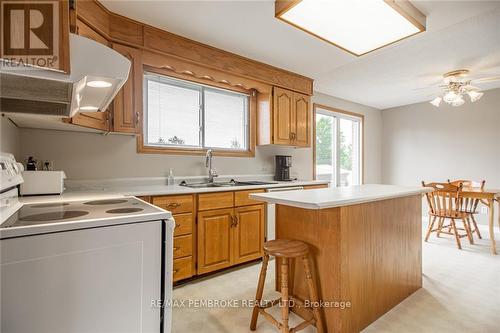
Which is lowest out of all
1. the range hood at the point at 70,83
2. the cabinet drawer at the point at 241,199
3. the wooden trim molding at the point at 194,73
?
the cabinet drawer at the point at 241,199

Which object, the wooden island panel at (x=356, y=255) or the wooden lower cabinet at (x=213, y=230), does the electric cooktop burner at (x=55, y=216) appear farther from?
the wooden island panel at (x=356, y=255)

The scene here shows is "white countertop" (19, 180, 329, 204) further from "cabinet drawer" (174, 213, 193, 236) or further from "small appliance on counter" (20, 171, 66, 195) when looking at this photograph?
"cabinet drawer" (174, 213, 193, 236)

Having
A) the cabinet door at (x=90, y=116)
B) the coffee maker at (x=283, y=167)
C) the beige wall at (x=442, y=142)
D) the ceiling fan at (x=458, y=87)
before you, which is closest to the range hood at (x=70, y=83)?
the cabinet door at (x=90, y=116)

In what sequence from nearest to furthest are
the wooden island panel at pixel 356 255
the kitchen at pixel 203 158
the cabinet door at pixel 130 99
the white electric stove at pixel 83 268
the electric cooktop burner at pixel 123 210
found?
the white electric stove at pixel 83 268
the kitchen at pixel 203 158
the electric cooktop burner at pixel 123 210
the wooden island panel at pixel 356 255
the cabinet door at pixel 130 99

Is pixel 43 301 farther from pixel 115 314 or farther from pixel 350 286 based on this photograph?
pixel 350 286

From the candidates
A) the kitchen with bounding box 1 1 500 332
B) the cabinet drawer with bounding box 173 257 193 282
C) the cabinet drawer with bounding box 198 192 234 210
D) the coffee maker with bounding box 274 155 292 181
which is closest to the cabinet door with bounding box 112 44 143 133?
the kitchen with bounding box 1 1 500 332

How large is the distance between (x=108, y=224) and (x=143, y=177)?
1695mm

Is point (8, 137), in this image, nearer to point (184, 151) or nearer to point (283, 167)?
point (184, 151)

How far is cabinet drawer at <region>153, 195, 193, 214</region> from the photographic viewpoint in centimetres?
223

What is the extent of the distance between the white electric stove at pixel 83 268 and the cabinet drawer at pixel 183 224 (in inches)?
39.3

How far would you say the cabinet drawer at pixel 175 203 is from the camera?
87.7 inches

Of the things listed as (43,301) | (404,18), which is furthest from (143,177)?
(404,18)

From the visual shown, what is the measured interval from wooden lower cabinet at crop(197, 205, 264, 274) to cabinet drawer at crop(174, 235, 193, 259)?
0.31 ft

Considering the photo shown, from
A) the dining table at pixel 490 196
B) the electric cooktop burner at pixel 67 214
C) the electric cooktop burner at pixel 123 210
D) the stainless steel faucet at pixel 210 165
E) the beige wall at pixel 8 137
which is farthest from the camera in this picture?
the dining table at pixel 490 196
